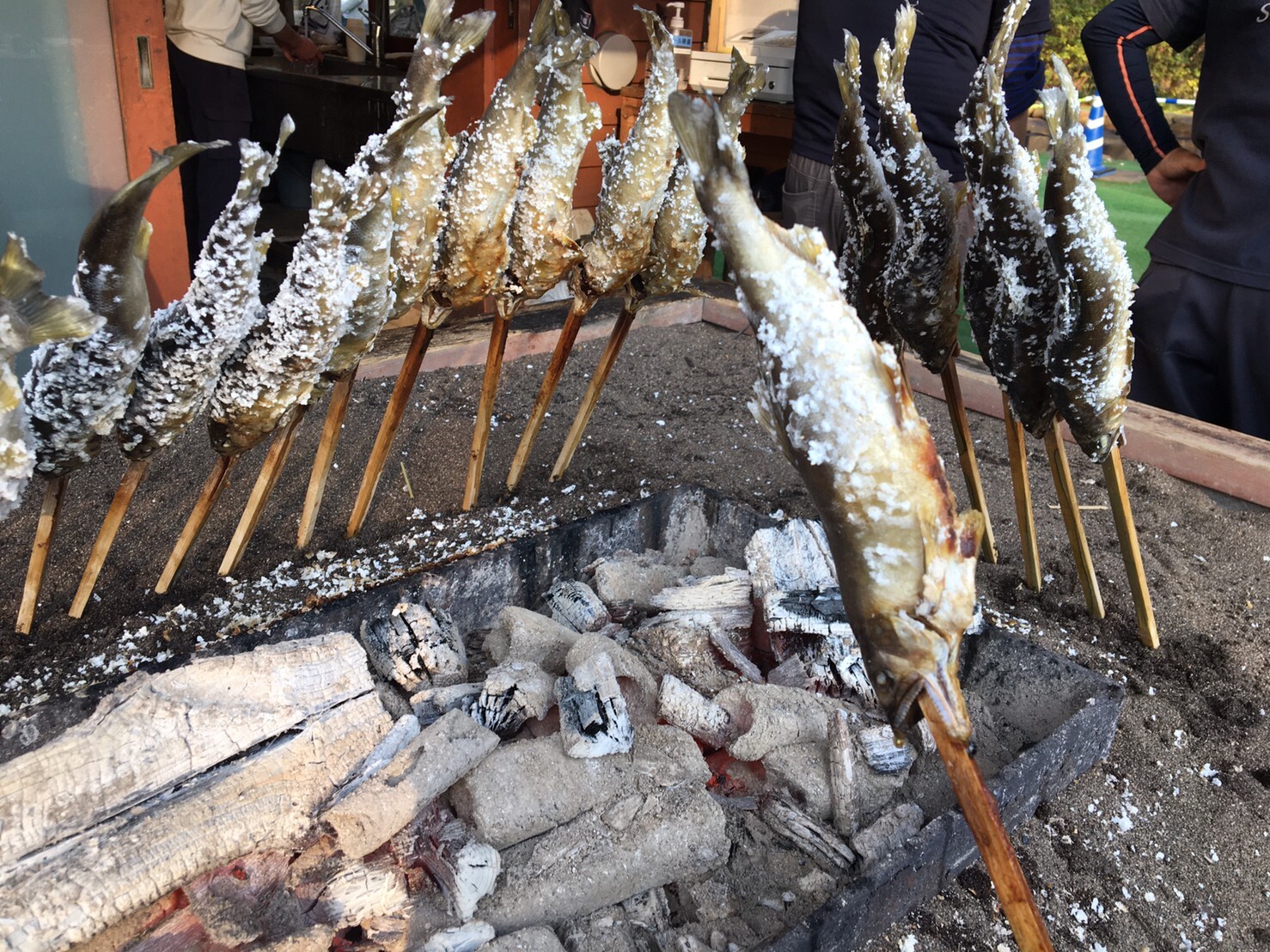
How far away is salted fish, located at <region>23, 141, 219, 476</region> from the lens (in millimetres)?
1645

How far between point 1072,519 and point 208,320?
2347 mm

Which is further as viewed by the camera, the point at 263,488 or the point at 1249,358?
the point at 1249,358

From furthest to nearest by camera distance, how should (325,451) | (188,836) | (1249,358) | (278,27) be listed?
1. (278,27)
2. (1249,358)
3. (325,451)
4. (188,836)

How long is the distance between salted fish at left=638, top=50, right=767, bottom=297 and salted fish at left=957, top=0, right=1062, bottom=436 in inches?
24.7

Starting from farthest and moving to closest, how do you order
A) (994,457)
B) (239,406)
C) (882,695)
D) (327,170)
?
1. (994,457)
2. (239,406)
3. (327,170)
4. (882,695)

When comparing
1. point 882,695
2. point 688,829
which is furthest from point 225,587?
point 882,695

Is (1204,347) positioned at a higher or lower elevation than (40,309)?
lower

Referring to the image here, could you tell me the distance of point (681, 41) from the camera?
6.32m

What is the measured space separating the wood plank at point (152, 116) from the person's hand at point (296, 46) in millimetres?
1365

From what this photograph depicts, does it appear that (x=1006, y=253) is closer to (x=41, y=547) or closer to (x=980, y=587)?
(x=980, y=587)

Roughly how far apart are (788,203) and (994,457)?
4.68 feet

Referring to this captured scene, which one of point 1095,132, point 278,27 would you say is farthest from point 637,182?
point 1095,132

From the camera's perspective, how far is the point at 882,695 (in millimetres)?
1366

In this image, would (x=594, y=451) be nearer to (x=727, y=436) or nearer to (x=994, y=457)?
(x=727, y=436)
